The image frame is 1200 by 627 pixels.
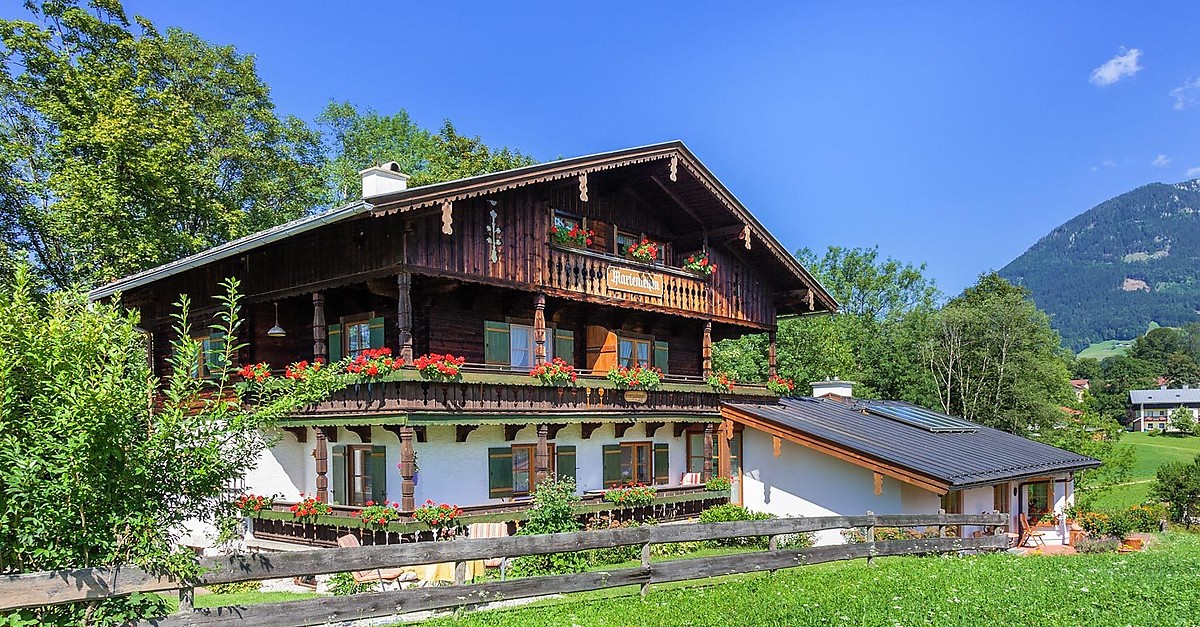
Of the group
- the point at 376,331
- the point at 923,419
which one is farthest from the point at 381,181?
the point at 923,419

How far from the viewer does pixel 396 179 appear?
61.8 ft

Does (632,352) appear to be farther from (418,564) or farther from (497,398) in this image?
(418,564)

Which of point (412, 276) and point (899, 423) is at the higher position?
point (412, 276)

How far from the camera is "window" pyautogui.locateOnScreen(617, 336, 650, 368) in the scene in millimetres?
24578

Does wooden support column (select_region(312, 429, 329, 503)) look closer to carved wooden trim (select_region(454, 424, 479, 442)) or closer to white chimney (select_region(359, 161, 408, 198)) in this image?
carved wooden trim (select_region(454, 424, 479, 442))

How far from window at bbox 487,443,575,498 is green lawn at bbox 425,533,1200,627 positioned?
7.40 metres

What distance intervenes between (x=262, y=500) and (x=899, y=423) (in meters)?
18.5

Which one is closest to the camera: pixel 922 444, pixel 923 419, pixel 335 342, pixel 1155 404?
pixel 335 342

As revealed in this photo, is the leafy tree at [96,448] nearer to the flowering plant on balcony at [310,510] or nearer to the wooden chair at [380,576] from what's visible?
the wooden chair at [380,576]

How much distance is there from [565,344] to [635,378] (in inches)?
99.1

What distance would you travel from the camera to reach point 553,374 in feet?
63.1

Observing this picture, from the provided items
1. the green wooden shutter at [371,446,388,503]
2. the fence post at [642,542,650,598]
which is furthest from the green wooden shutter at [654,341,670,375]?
the fence post at [642,542,650,598]

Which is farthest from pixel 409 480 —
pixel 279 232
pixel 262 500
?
pixel 279 232

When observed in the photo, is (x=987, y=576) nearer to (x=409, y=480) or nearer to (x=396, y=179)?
(x=409, y=480)
